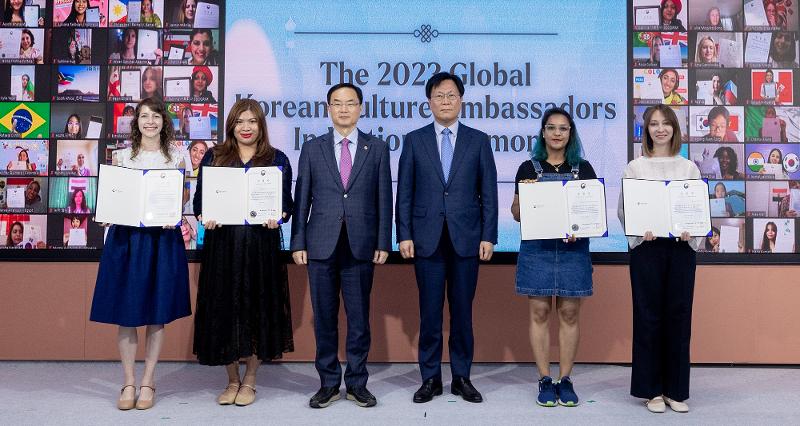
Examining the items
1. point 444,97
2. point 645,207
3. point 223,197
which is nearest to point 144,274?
point 223,197

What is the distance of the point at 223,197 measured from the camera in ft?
11.4

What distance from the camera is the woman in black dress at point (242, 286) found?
352cm

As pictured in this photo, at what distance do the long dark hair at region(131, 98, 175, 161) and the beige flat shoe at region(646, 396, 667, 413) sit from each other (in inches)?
112

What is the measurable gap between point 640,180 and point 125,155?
2730 mm

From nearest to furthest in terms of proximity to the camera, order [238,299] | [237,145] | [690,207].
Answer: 1. [690,207]
2. [238,299]
3. [237,145]

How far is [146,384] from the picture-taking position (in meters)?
3.53

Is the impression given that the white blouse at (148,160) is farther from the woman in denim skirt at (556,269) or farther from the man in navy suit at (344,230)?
the woman in denim skirt at (556,269)

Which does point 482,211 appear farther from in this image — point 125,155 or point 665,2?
point 665,2

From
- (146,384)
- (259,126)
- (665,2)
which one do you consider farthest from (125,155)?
(665,2)

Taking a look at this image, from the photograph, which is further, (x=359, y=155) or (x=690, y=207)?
(x=359, y=155)

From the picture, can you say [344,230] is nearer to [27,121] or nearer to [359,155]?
[359,155]

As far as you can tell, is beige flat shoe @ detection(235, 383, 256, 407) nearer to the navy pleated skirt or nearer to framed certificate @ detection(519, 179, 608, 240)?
the navy pleated skirt

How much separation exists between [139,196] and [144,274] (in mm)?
405

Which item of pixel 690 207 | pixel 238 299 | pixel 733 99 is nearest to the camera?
pixel 690 207
